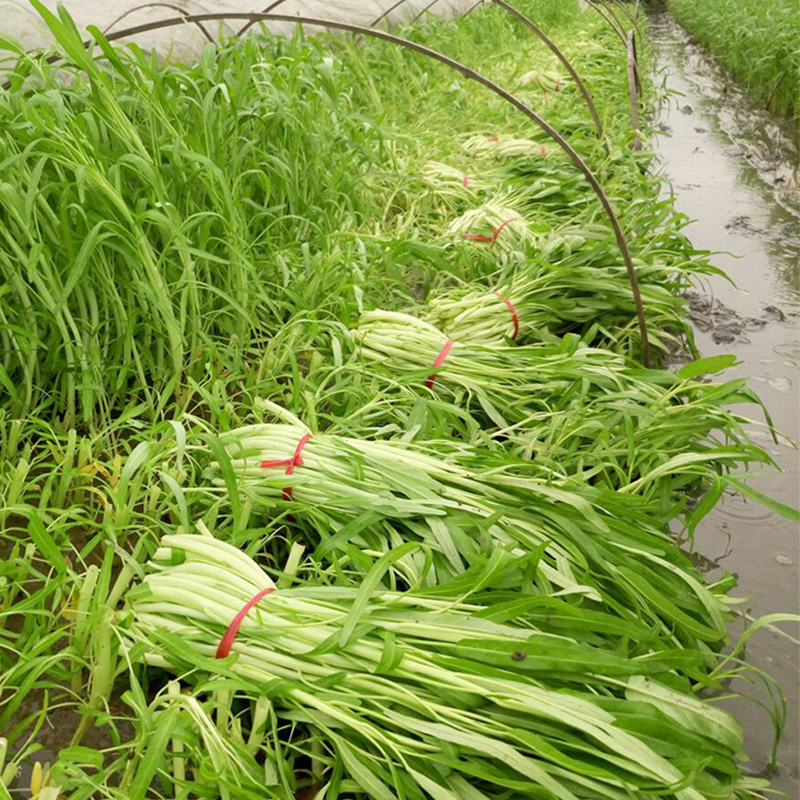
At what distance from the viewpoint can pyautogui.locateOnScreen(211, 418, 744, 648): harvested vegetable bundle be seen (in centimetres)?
156

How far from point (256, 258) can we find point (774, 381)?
1980 millimetres

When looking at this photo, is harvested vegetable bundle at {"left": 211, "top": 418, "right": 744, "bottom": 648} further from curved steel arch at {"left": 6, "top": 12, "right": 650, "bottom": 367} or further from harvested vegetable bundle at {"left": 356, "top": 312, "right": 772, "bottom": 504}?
curved steel arch at {"left": 6, "top": 12, "right": 650, "bottom": 367}

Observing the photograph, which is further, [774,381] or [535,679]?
[774,381]

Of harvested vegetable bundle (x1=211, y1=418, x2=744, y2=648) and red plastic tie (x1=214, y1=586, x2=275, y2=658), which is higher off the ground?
harvested vegetable bundle (x1=211, y1=418, x2=744, y2=648)

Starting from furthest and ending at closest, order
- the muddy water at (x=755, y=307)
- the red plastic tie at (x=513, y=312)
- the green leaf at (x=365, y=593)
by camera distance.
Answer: the red plastic tie at (x=513, y=312)
the muddy water at (x=755, y=307)
the green leaf at (x=365, y=593)

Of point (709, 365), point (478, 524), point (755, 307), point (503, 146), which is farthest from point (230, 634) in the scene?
point (503, 146)

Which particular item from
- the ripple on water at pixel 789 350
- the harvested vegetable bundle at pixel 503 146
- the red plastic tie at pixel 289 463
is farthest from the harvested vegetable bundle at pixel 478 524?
the harvested vegetable bundle at pixel 503 146

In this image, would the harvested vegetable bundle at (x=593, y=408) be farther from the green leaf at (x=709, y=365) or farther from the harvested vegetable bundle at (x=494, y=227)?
the harvested vegetable bundle at (x=494, y=227)

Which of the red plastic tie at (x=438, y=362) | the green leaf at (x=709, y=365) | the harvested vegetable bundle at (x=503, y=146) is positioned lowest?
the red plastic tie at (x=438, y=362)

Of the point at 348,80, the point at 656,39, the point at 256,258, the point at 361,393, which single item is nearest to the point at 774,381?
the point at 361,393

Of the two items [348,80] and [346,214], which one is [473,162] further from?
[346,214]

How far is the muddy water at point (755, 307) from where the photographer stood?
1913 millimetres

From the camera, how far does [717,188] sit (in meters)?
5.11

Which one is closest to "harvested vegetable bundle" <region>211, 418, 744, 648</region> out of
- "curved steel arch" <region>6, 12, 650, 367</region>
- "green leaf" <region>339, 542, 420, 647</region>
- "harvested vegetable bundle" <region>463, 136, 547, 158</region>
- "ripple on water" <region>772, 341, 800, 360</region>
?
"green leaf" <region>339, 542, 420, 647</region>
